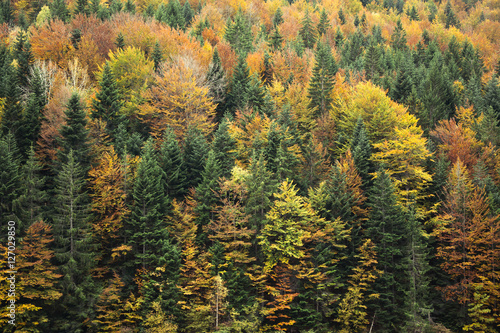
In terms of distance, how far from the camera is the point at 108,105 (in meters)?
49.6

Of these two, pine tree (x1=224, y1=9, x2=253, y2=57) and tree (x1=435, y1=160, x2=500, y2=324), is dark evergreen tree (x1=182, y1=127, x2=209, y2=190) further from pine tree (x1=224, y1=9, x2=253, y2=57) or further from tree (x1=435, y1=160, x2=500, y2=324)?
pine tree (x1=224, y1=9, x2=253, y2=57)

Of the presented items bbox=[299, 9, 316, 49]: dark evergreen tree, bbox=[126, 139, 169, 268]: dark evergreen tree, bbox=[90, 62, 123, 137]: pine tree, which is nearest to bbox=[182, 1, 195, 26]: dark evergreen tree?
bbox=[299, 9, 316, 49]: dark evergreen tree

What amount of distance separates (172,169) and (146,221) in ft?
23.8

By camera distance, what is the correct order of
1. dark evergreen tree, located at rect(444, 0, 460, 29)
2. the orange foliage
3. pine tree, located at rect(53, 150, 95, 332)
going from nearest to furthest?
pine tree, located at rect(53, 150, 95, 332), the orange foliage, dark evergreen tree, located at rect(444, 0, 460, 29)

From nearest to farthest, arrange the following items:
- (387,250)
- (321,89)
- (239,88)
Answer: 1. (387,250)
2. (239,88)
3. (321,89)

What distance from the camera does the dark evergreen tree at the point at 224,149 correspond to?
155 ft

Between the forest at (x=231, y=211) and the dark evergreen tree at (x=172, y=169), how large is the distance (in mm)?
226

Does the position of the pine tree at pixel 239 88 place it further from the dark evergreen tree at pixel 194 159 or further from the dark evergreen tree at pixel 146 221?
the dark evergreen tree at pixel 146 221

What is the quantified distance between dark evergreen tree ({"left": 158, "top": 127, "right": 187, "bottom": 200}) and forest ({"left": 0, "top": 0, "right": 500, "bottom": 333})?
0.23 metres

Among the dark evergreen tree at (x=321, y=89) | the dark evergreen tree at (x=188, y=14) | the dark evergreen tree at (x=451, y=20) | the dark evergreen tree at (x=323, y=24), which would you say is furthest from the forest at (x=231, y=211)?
the dark evergreen tree at (x=451, y=20)

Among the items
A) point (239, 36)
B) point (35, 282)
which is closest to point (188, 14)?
point (239, 36)

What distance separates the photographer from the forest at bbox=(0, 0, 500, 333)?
37.0 m

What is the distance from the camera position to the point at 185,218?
Answer: 41.9 m

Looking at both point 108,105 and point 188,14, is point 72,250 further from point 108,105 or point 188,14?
point 188,14
